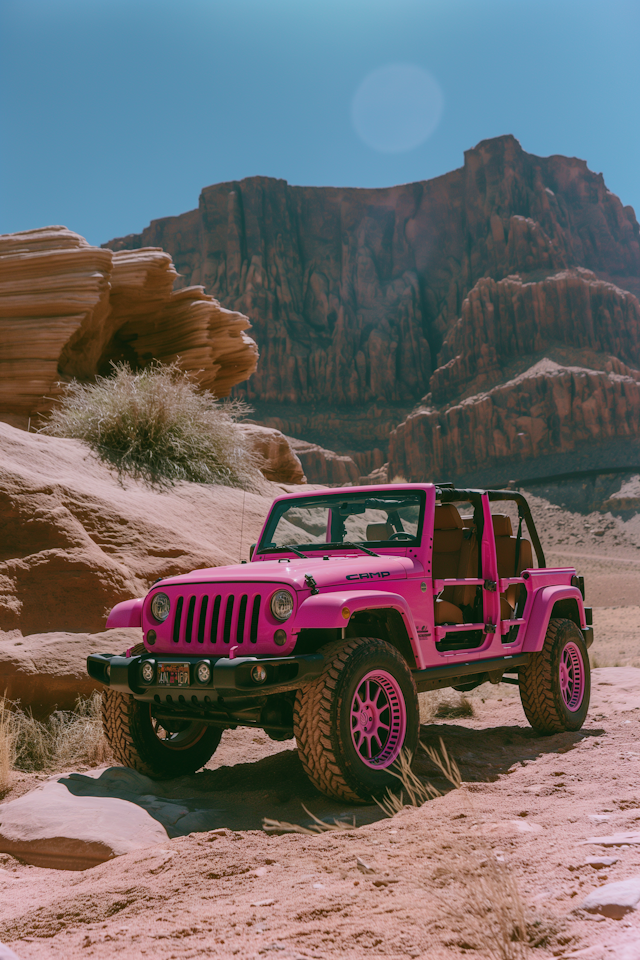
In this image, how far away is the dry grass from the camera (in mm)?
6035

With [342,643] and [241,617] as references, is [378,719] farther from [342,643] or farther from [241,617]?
[241,617]

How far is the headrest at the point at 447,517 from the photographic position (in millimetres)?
6281

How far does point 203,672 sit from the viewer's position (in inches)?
175

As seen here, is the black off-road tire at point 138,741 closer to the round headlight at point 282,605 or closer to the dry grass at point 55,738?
the dry grass at point 55,738

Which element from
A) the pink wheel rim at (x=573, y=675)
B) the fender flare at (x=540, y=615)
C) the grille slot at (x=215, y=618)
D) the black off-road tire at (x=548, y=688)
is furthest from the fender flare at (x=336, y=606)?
the pink wheel rim at (x=573, y=675)

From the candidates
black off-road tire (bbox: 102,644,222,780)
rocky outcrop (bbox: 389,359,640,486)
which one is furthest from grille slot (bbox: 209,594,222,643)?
rocky outcrop (bbox: 389,359,640,486)

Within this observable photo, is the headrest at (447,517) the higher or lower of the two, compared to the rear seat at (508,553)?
higher

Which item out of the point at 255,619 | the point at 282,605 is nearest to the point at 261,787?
the point at 255,619

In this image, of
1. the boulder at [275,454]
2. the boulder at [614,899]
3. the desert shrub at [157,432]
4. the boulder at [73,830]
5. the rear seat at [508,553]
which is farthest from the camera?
the boulder at [275,454]

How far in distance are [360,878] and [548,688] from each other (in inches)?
151

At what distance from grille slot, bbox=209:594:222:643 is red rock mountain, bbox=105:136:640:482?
77.0 m

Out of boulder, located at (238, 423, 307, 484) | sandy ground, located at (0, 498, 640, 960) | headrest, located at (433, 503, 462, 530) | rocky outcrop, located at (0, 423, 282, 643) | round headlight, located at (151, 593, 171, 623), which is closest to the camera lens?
sandy ground, located at (0, 498, 640, 960)

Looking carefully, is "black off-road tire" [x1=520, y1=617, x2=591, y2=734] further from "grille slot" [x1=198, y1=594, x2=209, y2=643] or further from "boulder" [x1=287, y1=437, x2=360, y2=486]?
"boulder" [x1=287, y1=437, x2=360, y2=486]

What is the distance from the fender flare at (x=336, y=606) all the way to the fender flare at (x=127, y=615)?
1.53 m
